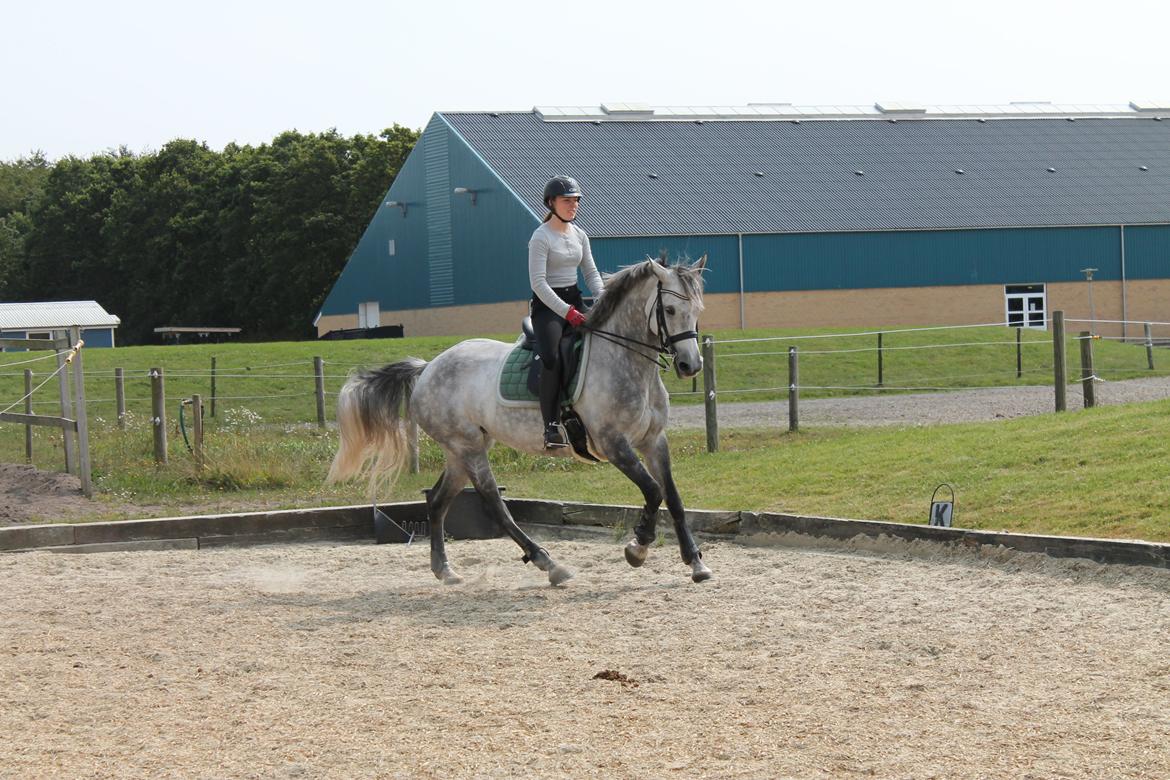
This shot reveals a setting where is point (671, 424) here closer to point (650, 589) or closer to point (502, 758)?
point (650, 589)

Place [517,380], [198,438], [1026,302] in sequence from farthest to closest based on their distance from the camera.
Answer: [1026,302], [198,438], [517,380]

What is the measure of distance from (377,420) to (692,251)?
117 feet

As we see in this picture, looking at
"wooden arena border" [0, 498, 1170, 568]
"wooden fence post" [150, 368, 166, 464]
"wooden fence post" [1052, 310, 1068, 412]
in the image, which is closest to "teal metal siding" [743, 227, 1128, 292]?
"wooden fence post" [1052, 310, 1068, 412]

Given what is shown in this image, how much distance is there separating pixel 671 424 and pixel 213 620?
1580 cm

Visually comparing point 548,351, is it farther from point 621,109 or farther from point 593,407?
point 621,109

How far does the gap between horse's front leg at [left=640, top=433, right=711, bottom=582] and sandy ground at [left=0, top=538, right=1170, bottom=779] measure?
19 centimetres

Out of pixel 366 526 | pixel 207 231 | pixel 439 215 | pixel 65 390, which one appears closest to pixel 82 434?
pixel 65 390

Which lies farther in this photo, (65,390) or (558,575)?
(65,390)

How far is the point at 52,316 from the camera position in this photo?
66062mm

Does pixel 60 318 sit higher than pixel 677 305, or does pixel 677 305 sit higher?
pixel 60 318

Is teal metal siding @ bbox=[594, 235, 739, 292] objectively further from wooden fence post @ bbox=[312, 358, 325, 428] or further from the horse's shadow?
the horse's shadow

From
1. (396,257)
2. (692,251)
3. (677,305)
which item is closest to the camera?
(677,305)

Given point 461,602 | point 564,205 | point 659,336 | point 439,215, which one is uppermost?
point 439,215

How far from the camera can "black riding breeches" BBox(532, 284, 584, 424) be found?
9.57 m
